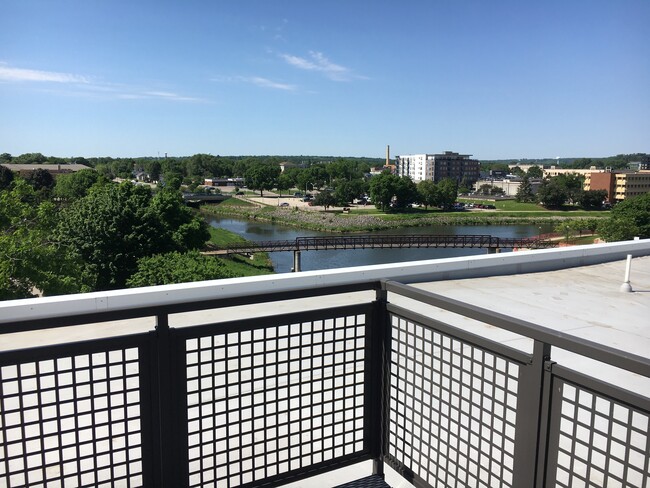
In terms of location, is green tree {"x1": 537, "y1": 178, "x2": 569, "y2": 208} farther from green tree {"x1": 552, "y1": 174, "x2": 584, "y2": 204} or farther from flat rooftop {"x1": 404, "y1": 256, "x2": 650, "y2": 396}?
flat rooftop {"x1": 404, "y1": 256, "x2": 650, "y2": 396}

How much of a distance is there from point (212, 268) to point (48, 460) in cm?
1258

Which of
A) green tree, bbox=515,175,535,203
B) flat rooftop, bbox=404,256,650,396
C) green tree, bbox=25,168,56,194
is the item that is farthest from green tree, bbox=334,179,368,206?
flat rooftop, bbox=404,256,650,396

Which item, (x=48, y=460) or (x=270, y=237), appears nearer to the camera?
(x=48, y=460)

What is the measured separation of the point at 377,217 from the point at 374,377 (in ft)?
203

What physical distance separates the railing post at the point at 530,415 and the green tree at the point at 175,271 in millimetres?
13168

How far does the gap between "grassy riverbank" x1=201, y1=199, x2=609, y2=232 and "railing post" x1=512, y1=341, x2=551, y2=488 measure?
5342cm

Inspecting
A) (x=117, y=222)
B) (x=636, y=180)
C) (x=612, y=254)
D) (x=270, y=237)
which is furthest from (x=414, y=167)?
(x=612, y=254)

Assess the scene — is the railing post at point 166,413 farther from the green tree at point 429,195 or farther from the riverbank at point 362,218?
the green tree at point 429,195

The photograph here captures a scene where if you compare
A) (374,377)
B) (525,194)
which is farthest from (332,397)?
(525,194)

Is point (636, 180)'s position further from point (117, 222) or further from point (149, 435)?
point (149, 435)

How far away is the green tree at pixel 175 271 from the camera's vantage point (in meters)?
14.6

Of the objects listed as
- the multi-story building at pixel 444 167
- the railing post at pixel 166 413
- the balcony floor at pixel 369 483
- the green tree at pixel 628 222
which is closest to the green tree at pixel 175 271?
the balcony floor at pixel 369 483

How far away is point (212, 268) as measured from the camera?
1520 centimetres

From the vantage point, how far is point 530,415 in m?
1.45
